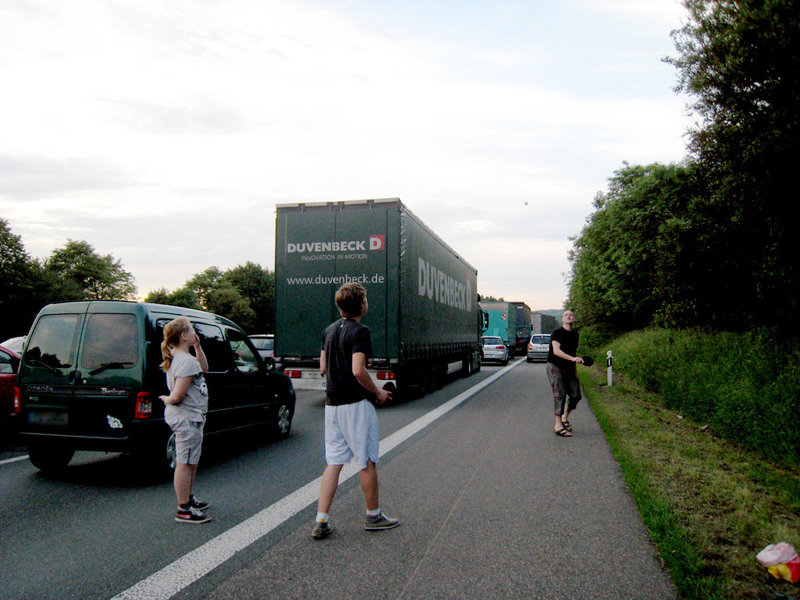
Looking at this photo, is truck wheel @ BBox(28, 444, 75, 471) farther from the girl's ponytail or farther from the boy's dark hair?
the boy's dark hair

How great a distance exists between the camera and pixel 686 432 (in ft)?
31.3

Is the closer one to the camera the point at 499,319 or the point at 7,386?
the point at 7,386

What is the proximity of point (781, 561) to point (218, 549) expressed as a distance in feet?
11.6

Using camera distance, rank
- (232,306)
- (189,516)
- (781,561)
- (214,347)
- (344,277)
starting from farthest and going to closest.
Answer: (232,306) < (344,277) < (214,347) < (189,516) < (781,561)

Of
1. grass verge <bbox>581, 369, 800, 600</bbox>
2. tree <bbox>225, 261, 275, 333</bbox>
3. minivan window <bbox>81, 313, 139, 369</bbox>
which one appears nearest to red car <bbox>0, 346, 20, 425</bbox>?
minivan window <bbox>81, 313, 139, 369</bbox>

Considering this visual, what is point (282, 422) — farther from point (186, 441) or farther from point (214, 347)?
point (186, 441)

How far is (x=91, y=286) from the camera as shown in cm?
8262

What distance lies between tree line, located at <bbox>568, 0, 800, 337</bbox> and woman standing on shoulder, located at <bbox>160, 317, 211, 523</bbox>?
8313 mm

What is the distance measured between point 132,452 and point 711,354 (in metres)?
9.33

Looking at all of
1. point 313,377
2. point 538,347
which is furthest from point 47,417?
point 538,347

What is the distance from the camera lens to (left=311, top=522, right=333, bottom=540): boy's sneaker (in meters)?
4.53

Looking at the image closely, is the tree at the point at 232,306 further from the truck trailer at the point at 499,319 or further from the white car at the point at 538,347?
the white car at the point at 538,347

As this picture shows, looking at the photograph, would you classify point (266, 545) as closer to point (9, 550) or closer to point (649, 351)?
point (9, 550)

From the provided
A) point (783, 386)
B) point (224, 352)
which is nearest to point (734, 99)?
point (783, 386)
